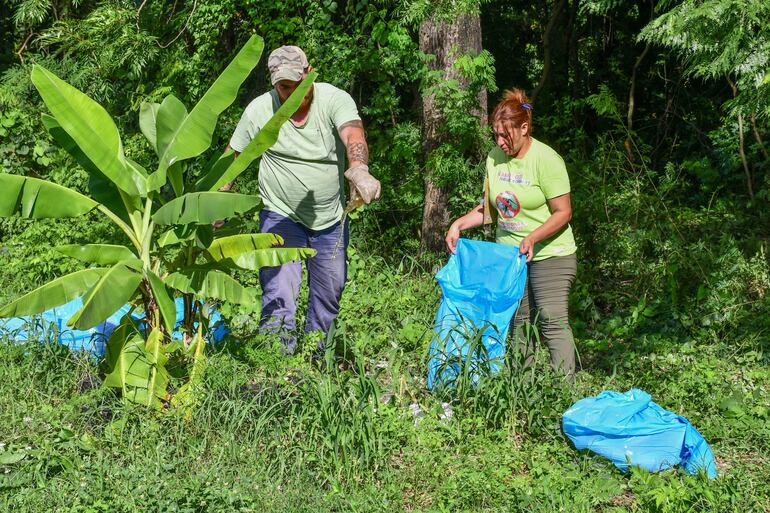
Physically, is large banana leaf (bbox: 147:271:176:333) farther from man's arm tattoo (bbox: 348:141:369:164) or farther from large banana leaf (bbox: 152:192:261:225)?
man's arm tattoo (bbox: 348:141:369:164)

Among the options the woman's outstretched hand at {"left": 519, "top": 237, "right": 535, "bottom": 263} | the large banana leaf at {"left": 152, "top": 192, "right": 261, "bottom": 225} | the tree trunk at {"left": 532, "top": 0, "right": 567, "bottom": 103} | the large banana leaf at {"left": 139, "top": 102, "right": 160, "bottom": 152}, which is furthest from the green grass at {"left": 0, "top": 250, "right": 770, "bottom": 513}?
the tree trunk at {"left": 532, "top": 0, "right": 567, "bottom": 103}

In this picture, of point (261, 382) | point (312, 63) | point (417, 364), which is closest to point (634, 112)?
point (312, 63)

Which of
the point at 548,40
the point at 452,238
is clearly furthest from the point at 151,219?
the point at 548,40

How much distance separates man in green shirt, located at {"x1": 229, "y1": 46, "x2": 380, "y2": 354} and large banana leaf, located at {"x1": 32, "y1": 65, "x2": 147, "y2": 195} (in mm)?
878

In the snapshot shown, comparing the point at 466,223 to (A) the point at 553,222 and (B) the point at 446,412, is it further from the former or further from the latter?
(B) the point at 446,412

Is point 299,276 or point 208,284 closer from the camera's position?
point 208,284

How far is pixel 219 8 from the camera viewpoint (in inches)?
352

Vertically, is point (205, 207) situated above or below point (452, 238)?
above

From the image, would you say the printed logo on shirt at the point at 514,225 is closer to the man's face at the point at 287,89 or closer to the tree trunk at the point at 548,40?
the man's face at the point at 287,89

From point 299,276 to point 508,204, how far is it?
1.44m

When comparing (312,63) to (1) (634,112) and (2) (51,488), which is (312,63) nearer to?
(1) (634,112)

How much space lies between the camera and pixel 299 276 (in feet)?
19.0

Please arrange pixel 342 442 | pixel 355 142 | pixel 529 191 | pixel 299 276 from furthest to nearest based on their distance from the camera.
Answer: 1. pixel 299 276
2. pixel 355 142
3. pixel 529 191
4. pixel 342 442

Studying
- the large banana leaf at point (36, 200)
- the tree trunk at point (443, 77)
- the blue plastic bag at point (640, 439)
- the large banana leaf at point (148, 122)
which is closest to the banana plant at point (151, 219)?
the large banana leaf at point (36, 200)
